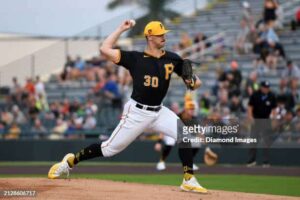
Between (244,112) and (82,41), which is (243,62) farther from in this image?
(82,41)

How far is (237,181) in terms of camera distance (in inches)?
607

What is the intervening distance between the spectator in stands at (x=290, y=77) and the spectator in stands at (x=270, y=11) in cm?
228

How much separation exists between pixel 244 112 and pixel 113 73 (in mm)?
5897

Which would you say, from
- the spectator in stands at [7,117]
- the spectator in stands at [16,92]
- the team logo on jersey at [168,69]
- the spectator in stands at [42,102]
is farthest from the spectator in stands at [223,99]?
the team logo on jersey at [168,69]

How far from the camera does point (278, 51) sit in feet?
77.3

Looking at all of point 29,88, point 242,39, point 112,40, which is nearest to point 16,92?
point 29,88

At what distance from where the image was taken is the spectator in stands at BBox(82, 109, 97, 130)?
23.4 m

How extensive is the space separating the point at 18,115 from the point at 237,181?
36.3 ft

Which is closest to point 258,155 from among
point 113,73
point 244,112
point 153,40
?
point 244,112

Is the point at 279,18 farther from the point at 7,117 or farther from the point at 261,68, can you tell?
the point at 7,117

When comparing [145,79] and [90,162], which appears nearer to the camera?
[145,79]

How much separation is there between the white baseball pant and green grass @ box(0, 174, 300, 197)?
2.49 m

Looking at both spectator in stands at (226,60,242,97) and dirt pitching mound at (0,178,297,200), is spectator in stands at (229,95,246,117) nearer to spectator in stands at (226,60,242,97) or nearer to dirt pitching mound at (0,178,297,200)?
spectator in stands at (226,60,242,97)

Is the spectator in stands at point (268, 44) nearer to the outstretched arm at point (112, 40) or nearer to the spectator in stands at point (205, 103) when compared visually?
the spectator in stands at point (205, 103)
